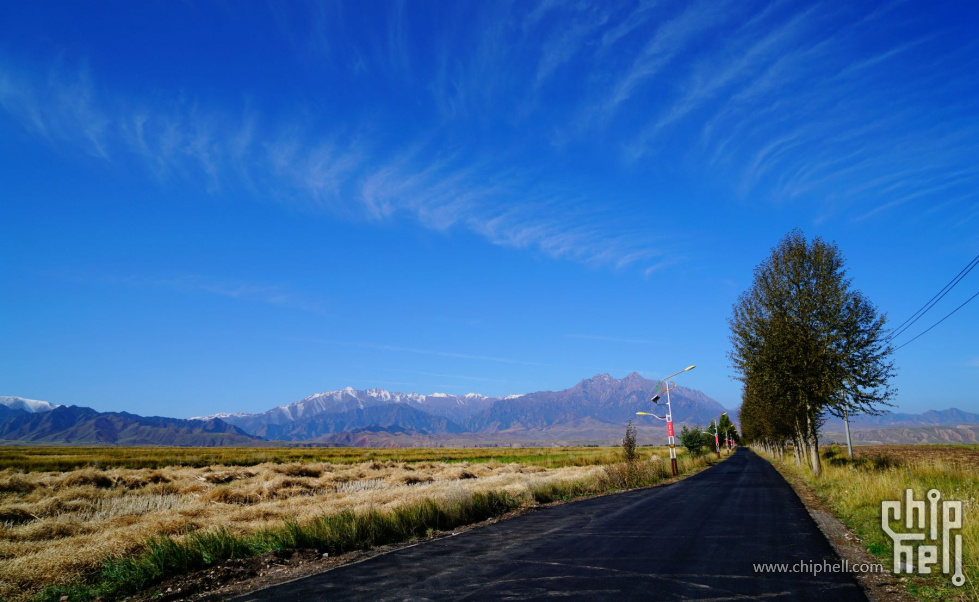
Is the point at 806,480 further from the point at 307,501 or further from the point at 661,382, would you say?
the point at 307,501

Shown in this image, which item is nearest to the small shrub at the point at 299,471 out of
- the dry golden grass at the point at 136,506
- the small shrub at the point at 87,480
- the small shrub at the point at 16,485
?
the dry golden grass at the point at 136,506

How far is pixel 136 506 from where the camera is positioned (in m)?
23.2

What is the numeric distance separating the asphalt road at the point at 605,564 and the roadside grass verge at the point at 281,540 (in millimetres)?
1634

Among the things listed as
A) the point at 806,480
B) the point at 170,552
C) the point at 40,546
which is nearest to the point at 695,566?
the point at 170,552

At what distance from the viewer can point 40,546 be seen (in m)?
13.2

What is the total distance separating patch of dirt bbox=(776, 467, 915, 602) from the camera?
7439 millimetres

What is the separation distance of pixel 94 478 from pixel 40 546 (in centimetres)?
2342

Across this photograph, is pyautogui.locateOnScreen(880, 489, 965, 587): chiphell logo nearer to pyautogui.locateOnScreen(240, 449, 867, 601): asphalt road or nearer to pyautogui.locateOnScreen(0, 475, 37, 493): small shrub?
pyautogui.locateOnScreen(240, 449, 867, 601): asphalt road

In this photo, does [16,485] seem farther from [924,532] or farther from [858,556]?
[924,532]

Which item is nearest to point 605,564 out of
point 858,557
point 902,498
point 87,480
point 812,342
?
point 858,557

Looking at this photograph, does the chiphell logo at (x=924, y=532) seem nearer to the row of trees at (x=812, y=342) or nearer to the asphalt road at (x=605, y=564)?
the asphalt road at (x=605, y=564)

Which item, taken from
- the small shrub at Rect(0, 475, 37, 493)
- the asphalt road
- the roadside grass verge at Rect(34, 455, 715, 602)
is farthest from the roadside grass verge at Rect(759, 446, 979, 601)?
the small shrub at Rect(0, 475, 37, 493)

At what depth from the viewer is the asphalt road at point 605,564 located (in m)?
7.55

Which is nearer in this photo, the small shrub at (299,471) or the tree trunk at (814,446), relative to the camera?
the tree trunk at (814,446)
